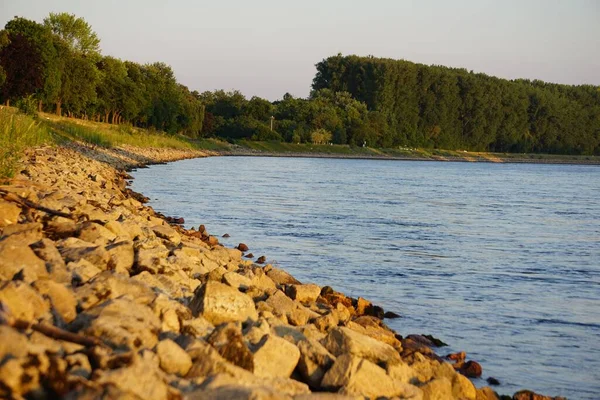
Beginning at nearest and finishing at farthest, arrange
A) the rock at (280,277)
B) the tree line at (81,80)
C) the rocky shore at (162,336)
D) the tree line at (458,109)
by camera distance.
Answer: the rocky shore at (162,336) < the rock at (280,277) < the tree line at (81,80) < the tree line at (458,109)

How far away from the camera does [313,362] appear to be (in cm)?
568

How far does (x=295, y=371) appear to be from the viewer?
571 centimetres

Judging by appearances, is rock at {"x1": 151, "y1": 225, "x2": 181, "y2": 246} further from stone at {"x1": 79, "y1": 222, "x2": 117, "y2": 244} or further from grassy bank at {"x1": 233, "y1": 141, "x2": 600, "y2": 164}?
grassy bank at {"x1": 233, "y1": 141, "x2": 600, "y2": 164}

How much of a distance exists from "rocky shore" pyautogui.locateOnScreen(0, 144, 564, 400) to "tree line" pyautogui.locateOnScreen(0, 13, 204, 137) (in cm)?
3342

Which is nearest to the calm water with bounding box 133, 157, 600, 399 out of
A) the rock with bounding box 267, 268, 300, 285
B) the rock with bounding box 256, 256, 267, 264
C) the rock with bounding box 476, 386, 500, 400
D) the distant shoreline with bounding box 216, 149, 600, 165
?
the rock with bounding box 256, 256, 267, 264

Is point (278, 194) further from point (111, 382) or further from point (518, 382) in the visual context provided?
point (111, 382)

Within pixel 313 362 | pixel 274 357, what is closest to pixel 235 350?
pixel 274 357

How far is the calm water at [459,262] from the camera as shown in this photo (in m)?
8.93

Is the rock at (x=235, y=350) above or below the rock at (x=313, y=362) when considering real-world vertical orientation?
above

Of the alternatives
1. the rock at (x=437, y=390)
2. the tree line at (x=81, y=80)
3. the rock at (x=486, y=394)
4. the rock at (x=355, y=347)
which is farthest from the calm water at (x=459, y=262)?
the tree line at (x=81, y=80)

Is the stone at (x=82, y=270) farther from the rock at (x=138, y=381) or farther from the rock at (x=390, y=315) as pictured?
the rock at (x=390, y=315)

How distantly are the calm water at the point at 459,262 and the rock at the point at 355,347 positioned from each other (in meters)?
1.72

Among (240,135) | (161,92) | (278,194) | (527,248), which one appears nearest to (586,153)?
(240,135)

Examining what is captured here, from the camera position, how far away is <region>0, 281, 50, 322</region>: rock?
4.50 metres
